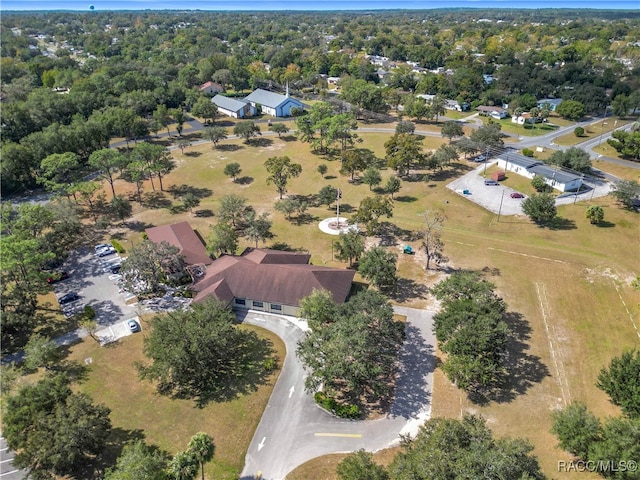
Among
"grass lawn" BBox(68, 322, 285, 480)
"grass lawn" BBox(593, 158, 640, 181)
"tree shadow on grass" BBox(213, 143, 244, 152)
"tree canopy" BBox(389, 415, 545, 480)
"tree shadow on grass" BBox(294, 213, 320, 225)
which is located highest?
"tree canopy" BBox(389, 415, 545, 480)

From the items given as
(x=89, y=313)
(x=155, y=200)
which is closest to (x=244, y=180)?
(x=155, y=200)

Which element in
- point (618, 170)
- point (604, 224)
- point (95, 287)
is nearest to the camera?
point (95, 287)

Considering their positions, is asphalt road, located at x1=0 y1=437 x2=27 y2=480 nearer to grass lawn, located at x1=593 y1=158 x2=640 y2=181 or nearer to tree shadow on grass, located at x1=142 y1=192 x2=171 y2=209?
→ tree shadow on grass, located at x1=142 y1=192 x2=171 y2=209

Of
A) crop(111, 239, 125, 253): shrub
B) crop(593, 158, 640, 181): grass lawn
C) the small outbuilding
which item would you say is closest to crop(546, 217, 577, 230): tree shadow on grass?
the small outbuilding

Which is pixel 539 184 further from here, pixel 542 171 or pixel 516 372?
pixel 516 372

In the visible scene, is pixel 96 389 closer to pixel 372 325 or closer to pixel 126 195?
pixel 372 325

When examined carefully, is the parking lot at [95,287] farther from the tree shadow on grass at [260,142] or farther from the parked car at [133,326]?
the tree shadow on grass at [260,142]
